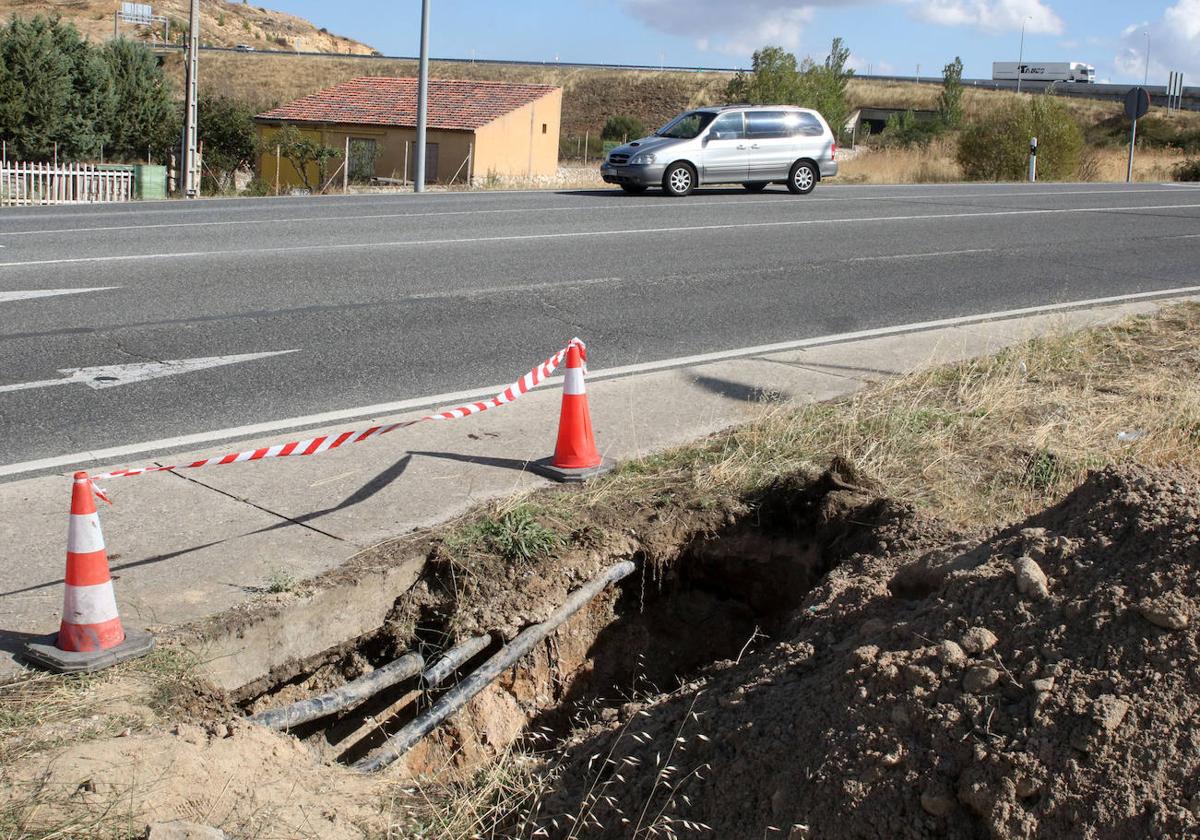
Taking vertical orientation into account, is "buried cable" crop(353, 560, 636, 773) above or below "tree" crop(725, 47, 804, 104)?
below

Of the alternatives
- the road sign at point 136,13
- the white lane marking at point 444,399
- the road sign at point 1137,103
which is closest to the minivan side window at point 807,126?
the white lane marking at point 444,399

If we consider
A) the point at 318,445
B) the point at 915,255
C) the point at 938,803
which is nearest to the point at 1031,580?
the point at 938,803

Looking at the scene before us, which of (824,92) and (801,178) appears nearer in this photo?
(801,178)

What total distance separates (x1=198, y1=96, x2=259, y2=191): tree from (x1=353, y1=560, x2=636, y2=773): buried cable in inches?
1432

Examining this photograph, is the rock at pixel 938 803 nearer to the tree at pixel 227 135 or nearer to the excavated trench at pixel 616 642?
the excavated trench at pixel 616 642

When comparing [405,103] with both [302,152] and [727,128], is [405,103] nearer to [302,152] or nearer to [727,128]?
[302,152]

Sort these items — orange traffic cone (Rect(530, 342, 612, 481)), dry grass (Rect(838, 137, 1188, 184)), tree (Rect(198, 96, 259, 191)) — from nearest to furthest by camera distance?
1. orange traffic cone (Rect(530, 342, 612, 481))
2. dry grass (Rect(838, 137, 1188, 184))
3. tree (Rect(198, 96, 259, 191))

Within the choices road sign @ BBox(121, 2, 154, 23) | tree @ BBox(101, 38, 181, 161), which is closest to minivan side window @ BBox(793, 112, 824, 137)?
tree @ BBox(101, 38, 181, 161)

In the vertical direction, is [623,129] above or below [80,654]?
above

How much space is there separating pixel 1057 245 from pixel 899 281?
162 inches

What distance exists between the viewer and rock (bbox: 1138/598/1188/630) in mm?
2633

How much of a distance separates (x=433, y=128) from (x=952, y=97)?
1322 inches

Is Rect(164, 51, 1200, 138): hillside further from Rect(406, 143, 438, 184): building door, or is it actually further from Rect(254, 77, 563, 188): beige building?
Rect(406, 143, 438, 184): building door

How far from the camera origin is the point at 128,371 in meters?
7.00
